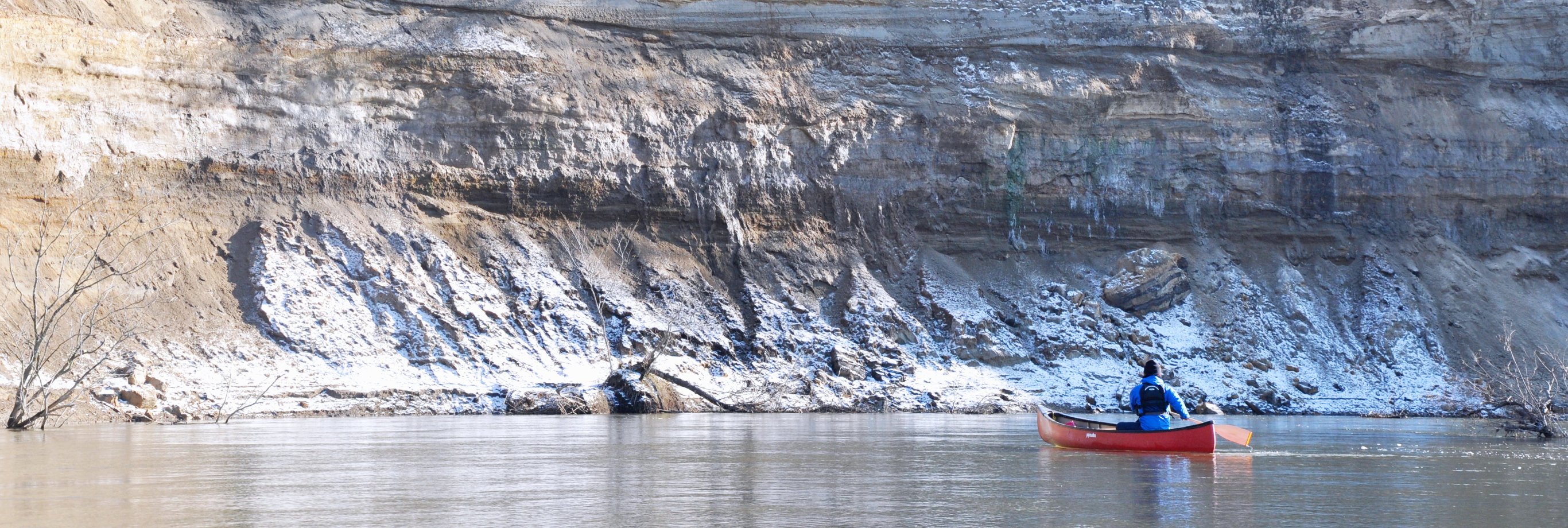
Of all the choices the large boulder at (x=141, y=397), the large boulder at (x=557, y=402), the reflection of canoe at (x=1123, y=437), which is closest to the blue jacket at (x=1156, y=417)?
the reflection of canoe at (x=1123, y=437)

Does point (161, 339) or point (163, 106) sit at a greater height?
point (163, 106)

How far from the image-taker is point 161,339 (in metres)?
32.5

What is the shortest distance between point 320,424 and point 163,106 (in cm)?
1653

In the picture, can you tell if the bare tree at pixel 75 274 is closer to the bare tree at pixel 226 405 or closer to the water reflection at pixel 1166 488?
the bare tree at pixel 226 405

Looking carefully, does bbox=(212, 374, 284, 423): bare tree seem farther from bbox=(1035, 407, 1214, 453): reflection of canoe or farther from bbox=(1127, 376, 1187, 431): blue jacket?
bbox=(1127, 376, 1187, 431): blue jacket

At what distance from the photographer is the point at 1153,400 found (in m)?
17.5

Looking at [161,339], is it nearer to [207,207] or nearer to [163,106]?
[207,207]

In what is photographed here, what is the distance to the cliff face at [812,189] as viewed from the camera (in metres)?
36.0

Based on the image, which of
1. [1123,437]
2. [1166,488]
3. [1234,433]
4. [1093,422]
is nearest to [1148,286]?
[1234,433]

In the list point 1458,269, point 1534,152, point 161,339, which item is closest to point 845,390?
point 161,339

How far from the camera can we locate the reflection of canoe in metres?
16.7

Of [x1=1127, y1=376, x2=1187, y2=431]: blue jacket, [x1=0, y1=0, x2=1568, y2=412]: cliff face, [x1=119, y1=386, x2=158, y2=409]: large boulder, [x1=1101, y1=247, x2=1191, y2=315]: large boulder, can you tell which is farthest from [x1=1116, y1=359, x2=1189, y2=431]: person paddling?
[x1=1101, y1=247, x2=1191, y2=315]: large boulder

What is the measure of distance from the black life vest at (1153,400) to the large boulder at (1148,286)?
85.4 ft

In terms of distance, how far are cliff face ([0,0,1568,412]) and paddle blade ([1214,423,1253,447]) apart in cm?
1713
